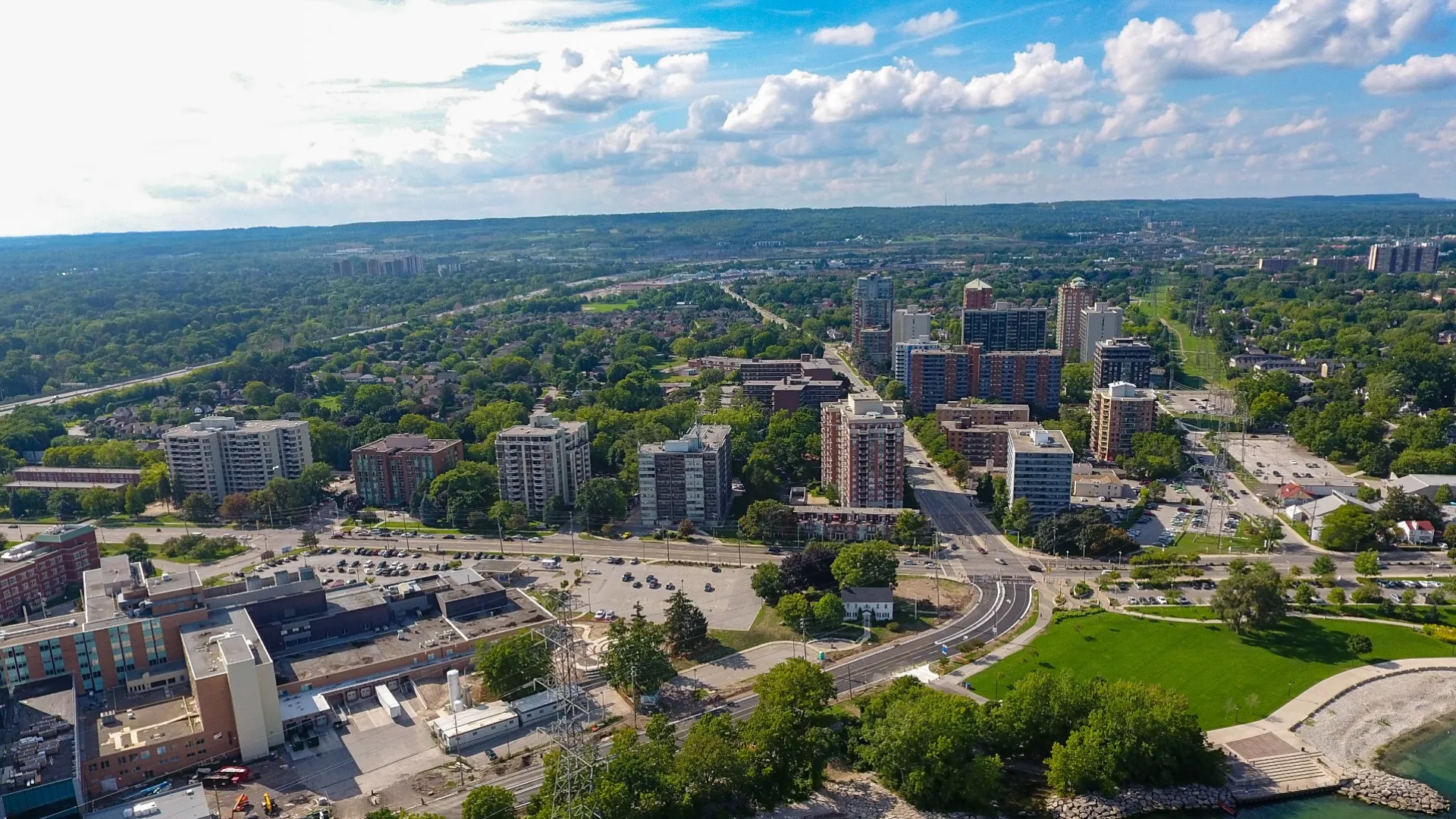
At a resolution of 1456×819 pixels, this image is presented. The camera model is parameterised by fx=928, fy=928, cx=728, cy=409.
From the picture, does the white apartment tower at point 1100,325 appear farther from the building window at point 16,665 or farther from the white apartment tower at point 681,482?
the building window at point 16,665

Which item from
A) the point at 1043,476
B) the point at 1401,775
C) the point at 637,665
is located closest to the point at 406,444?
the point at 637,665

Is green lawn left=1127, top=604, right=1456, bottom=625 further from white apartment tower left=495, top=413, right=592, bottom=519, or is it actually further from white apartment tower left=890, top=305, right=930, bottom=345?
white apartment tower left=890, top=305, right=930, bottom=345

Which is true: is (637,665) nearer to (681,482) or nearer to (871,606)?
(871,606)

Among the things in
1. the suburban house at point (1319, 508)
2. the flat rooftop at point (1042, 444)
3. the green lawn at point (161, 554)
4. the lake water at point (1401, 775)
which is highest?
the flat rooftop at point (1042, 444)

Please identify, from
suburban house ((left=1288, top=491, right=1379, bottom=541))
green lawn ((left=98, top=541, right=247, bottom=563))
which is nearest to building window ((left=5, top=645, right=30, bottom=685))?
green lawn ((left=98, top=541, right=247, bottom=563))

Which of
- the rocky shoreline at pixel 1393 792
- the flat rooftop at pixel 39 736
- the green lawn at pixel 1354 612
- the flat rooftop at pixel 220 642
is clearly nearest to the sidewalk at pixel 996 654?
the green lawn at pixel 1354 612

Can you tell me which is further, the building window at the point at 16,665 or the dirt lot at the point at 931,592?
the dirt lot at the point at 931,592
